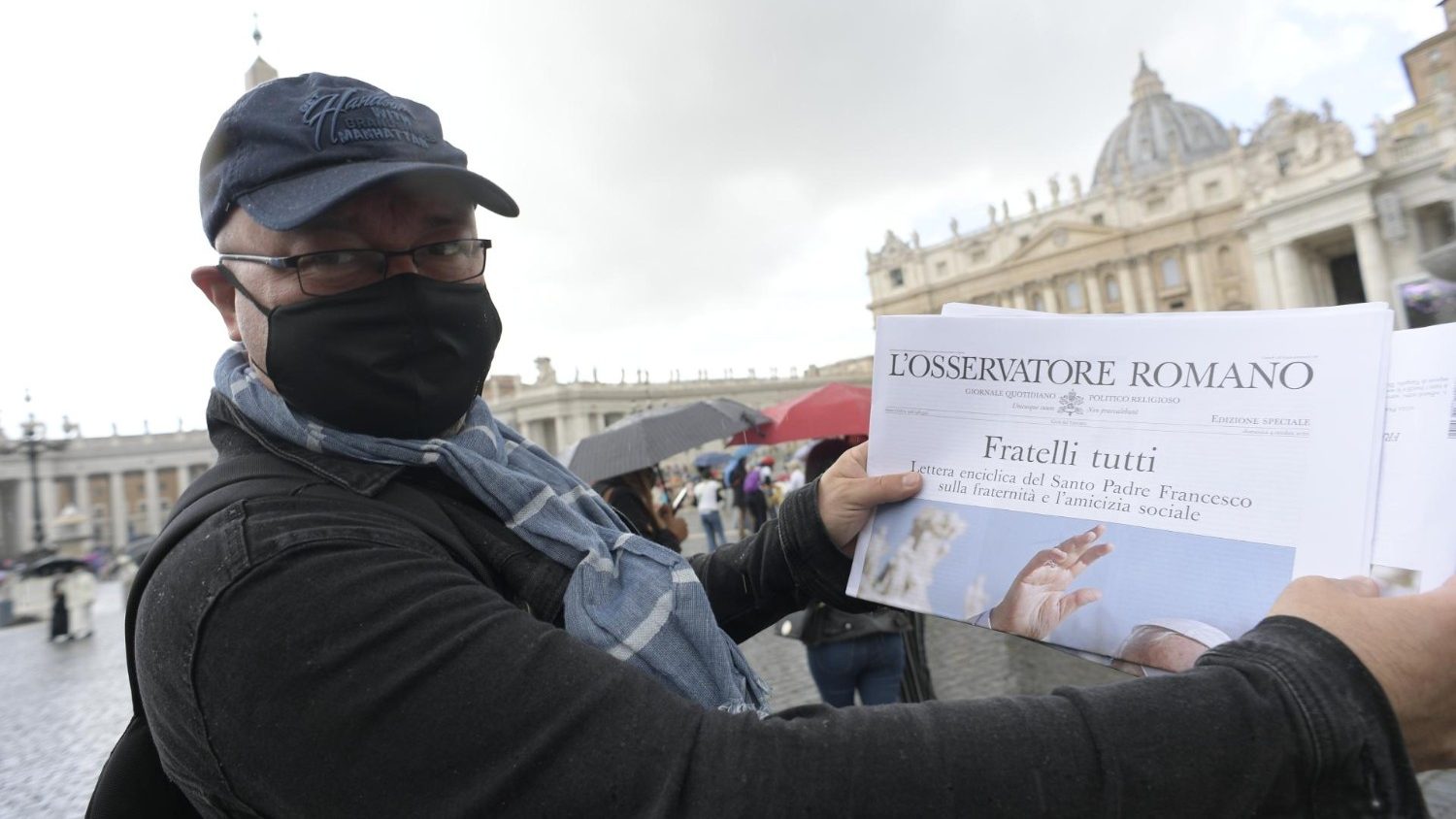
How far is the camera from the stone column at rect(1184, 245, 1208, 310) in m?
49.3

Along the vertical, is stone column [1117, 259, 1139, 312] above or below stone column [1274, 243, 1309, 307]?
above

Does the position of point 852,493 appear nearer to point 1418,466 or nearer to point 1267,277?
point 1418,466

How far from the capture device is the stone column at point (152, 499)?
53.2m

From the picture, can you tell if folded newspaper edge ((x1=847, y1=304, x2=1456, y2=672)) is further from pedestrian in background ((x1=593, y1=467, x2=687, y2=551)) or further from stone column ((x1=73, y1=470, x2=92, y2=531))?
stone column ((x1=73, y1=470, x2=92, y2=531))

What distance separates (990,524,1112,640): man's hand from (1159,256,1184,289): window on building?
2283 inches

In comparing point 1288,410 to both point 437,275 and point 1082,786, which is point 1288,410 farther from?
point 437,275

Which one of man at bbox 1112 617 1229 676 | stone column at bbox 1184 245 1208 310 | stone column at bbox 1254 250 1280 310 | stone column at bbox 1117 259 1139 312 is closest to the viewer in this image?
man at bbox 1112 617 1229 676

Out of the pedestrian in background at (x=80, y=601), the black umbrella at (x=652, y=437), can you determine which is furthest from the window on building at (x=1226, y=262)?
the pedestrian in background at (x=80, y=601)

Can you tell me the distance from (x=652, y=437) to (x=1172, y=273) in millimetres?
54955

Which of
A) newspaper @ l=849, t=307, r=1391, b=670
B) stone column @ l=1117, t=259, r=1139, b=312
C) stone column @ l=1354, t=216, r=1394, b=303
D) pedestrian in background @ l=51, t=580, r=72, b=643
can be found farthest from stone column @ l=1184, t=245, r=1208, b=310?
newspaper @ l=849, t=307, r=1391, b=670

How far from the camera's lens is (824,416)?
781 cm

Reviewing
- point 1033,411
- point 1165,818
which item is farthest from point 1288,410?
point 1165,818

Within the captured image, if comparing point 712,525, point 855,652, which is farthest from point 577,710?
point 712,525

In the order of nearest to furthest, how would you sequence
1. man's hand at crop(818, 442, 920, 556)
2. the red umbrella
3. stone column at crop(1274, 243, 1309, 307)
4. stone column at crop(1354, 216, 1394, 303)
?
man's hand at crop(818, 442, 920, 556) < the red umbrella < stone column at crop(1354, 216, 1394, 303) < stone column at crop(1274, 243, 1309, 307)
